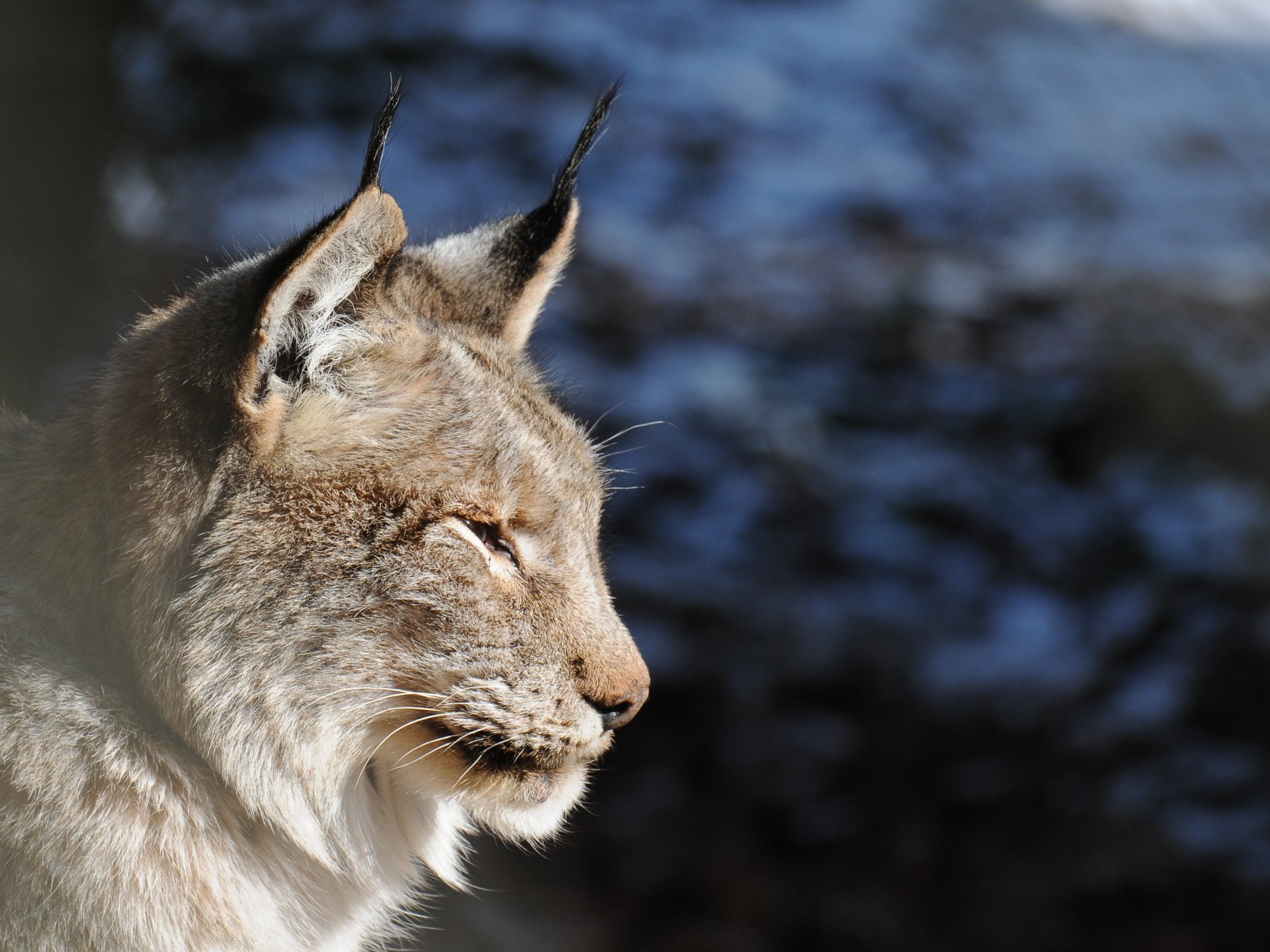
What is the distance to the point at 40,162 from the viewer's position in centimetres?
430

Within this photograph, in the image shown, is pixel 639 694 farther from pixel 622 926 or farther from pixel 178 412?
pixel 622 926

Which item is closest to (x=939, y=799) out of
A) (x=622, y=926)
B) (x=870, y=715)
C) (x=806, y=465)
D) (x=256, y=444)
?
(x=870, y=715)

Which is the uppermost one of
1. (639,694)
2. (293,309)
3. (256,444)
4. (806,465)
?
(293,309)

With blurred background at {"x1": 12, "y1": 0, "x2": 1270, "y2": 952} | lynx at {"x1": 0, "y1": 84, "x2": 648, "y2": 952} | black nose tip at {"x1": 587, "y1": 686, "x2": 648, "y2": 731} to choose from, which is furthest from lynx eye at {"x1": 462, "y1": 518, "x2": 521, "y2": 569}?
blurred background at {"x1": 12, "y1": 0, "x2": 1270, "y2": 952}

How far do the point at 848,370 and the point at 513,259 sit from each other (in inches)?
169

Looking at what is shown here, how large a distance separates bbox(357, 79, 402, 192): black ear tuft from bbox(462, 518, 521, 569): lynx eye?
64cm

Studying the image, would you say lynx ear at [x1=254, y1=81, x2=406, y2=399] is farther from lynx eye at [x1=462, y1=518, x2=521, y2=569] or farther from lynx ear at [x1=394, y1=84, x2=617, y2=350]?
lynx ear at [x1=394, y1=84, x2=617, y2=350]

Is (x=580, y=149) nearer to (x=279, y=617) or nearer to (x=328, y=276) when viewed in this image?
(x=328, y=276)

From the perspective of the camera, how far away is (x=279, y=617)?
6.42 ft

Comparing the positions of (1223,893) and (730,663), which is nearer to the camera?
(1223,893)

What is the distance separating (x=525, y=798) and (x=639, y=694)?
0.30 meters

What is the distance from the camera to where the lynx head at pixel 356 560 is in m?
1.92

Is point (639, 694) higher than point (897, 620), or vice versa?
point (639, 694)

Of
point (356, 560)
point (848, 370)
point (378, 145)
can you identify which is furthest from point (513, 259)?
point (848, 370)
